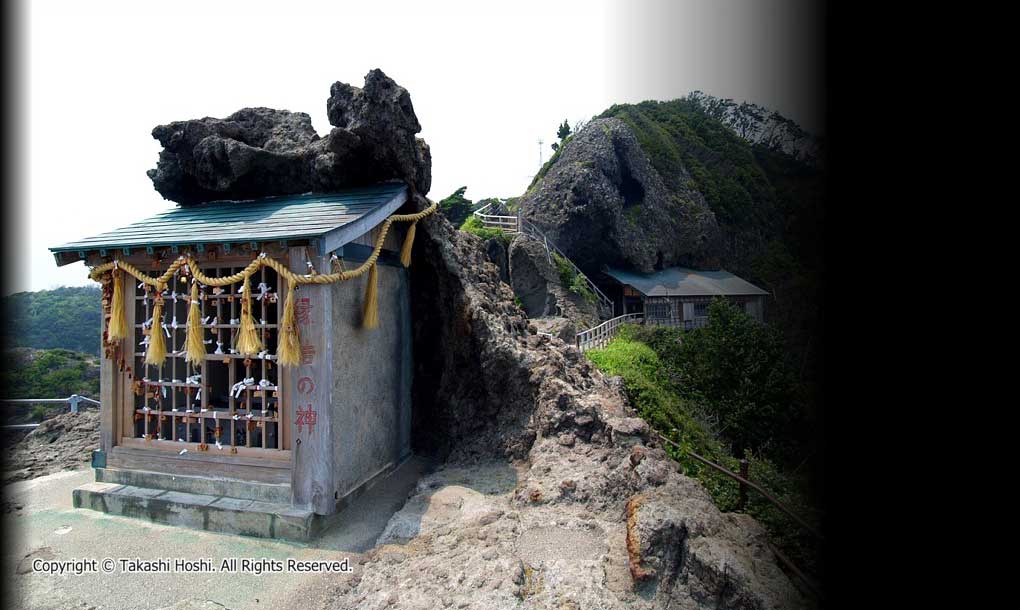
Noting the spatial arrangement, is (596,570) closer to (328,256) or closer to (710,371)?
(328,256)

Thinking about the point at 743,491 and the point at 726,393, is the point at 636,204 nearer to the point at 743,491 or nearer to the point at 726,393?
the point at 726,393

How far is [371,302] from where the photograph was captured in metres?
6.27

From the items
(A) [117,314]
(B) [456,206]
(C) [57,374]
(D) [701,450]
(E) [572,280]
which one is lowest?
(D) [701,450]

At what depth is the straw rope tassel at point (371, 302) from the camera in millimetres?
6246

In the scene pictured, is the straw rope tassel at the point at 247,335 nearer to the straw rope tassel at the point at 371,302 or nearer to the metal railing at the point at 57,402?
the straw rope tassel at the point at 371,302

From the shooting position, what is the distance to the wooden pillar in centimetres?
558

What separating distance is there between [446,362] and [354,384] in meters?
2.00

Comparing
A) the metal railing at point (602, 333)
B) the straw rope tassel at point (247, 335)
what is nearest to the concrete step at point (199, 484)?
the straw rope tassel at point (247, 335)

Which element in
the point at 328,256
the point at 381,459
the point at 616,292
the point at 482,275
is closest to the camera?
the point at 328,256

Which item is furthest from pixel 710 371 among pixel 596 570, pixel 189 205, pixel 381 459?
pixel 189 205

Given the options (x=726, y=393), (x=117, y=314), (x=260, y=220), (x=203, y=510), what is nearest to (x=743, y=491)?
(x=203, y=510)

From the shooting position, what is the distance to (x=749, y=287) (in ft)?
84.0

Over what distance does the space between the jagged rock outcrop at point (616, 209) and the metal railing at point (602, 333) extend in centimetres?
381

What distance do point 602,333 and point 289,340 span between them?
18449mm
